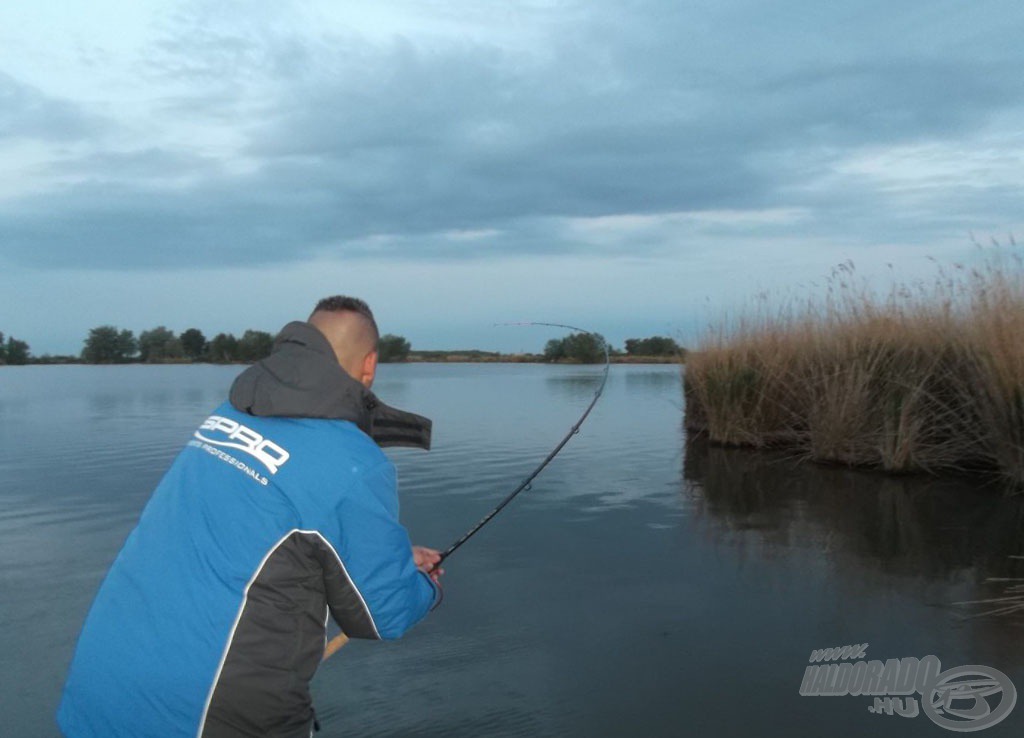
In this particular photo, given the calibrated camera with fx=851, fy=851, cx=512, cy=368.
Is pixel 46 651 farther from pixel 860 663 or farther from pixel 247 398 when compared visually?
pixel 860 663

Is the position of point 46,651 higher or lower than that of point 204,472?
lower

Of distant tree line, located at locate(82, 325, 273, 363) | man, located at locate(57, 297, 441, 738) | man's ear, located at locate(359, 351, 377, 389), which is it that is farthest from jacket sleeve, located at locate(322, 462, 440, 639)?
distant tree line, located at locate(82, 325, 273, 363)

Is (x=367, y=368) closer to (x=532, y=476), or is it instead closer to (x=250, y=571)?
(x=250, y=571)

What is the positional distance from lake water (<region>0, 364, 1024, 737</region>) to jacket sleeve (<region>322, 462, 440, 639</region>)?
1.61m

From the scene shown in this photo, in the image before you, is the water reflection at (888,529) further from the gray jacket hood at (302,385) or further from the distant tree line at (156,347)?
the distant tree line at (156,347)

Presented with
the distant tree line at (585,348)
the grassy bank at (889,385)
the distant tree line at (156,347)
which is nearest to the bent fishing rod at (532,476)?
the distant tree line at (585,348)

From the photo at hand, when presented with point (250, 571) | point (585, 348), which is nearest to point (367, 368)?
point (250, 571)

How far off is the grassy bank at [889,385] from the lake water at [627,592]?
50 centimetres

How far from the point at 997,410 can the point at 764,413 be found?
384 centimetres

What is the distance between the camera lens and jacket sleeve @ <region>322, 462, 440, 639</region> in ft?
7.15

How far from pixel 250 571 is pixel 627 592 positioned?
3752mm

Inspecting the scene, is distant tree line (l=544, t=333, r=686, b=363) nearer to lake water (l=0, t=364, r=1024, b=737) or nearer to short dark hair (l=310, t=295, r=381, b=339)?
lake water (l=0, t=364, r=1024, b=737)

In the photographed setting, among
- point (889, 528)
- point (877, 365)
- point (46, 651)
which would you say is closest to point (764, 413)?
point (877, 365)

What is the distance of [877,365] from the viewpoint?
9617 mm
